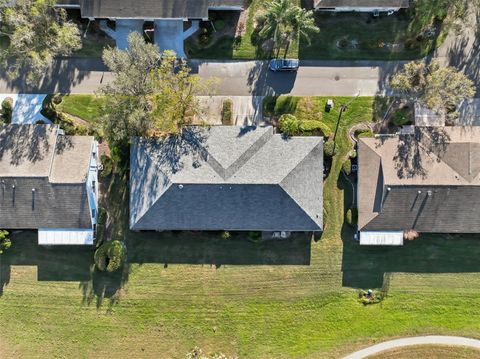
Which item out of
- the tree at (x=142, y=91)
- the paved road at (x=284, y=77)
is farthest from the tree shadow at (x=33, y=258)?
the paved road at (x=284, y=77)

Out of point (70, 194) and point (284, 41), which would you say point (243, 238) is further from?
point (284, 41)

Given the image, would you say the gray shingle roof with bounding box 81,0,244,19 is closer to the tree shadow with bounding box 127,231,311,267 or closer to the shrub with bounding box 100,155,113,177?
the shrub with bounding box 100,155,113,177

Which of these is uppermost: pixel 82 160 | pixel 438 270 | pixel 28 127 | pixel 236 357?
pixel 28 127

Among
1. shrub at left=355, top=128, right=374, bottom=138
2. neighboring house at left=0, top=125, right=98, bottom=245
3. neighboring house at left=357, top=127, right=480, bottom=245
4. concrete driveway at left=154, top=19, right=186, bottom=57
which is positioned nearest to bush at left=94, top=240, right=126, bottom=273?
neighboring house at left=0, top=125, right=98, bottom=245

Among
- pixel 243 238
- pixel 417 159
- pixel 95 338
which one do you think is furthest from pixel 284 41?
pixel 95 338

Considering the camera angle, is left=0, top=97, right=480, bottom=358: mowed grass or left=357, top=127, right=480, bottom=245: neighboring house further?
left=0, top=97, right=480, bottom=358: mowed grass
